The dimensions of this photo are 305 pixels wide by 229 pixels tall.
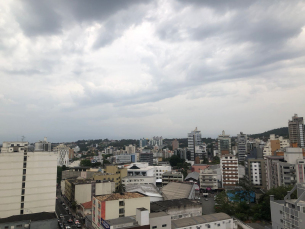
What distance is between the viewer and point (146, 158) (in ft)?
277

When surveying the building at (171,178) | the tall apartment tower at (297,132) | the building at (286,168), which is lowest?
the building at (171,178)

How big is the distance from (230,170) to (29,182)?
35292 millimetres

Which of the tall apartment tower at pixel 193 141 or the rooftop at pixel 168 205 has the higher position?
the tall apartment tower at pixel 193 141

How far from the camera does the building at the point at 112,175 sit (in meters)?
40.0

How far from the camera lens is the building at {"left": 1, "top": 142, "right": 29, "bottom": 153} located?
25.1 meters

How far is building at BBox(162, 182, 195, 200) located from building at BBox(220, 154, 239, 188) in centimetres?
1189

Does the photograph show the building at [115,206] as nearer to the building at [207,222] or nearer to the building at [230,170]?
the building at [207,222]

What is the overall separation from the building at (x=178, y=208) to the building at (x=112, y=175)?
17.5 m

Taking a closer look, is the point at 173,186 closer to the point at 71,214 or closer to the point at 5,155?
the point at 71,214

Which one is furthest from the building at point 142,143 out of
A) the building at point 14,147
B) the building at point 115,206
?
the building at point 115,206

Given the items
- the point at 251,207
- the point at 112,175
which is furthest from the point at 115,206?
the point at 112,175

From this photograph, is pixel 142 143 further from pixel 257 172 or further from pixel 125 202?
pixel 125 202

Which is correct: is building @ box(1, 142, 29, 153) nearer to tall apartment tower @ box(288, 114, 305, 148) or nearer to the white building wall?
the white building wall

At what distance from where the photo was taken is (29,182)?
24219 mm
